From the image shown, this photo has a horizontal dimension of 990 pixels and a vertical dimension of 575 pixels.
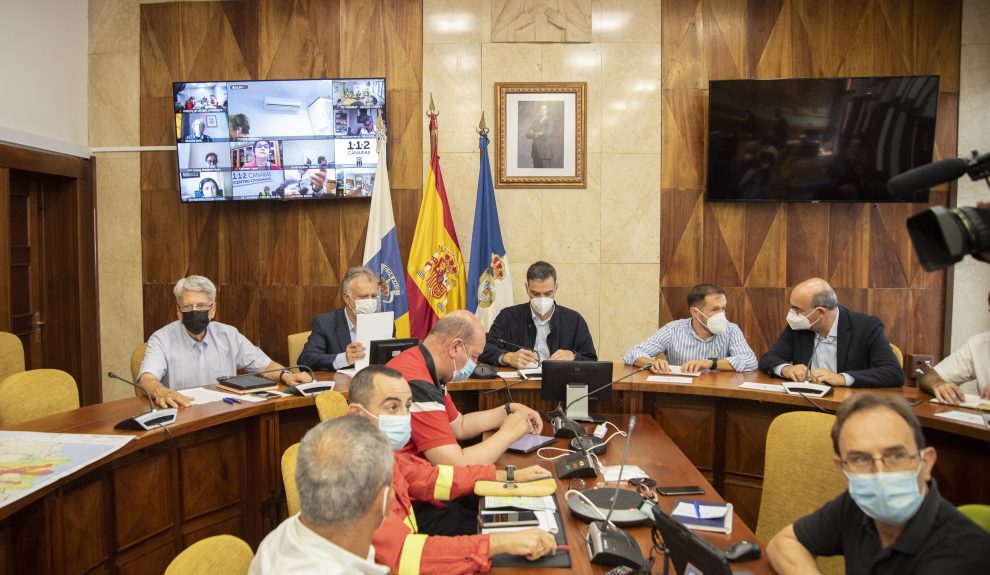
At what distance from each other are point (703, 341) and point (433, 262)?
84.2 inches

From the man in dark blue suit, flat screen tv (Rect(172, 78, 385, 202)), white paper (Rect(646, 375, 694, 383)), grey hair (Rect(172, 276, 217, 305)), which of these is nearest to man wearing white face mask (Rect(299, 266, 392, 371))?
the man in dark blue suit

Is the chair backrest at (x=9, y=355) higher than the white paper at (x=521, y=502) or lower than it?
higher

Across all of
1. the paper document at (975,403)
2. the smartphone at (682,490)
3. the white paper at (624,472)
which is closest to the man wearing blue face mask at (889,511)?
the smartphone at (682,490)

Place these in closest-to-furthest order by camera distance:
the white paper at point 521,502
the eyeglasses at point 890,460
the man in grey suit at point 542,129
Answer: the eyeglasses at point 890,460 < the white paper at point 521,502 < the man in grey suit at point 542,129

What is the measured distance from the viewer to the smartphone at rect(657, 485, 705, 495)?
2.40 meters

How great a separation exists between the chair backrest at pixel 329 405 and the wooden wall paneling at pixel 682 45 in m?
3.83

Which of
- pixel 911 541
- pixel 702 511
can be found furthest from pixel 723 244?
pixel 911 541

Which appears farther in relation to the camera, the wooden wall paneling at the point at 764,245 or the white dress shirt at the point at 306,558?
the wooden wall paneling at the point at 764,245

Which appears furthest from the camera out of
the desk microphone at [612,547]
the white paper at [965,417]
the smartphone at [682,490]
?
the white paper at [965,417]

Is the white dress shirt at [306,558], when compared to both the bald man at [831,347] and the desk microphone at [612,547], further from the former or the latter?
the bald man at [831,347]

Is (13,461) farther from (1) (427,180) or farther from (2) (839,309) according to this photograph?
(2) (839,309)

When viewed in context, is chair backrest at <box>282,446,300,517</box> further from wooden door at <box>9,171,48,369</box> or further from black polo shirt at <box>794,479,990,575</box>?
wooden door at <box>9,171,48,369</box>

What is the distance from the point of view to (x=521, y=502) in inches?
90.9

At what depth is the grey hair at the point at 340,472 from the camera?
4.96 ft
